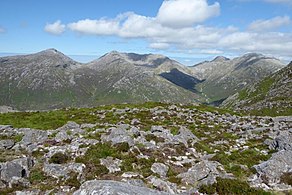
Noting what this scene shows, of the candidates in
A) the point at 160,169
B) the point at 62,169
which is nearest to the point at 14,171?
the point at 62,169

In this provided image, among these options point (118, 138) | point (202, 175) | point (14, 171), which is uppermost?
point (118, 138)

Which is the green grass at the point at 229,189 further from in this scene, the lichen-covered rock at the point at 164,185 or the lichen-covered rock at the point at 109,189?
the lichen-covered rock at the point at 109,189

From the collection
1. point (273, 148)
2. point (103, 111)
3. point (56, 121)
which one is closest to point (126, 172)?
point (273, 148)

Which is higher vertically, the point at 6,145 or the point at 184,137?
the point at 6,145

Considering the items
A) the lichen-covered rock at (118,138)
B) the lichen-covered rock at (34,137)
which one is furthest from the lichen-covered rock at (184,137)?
the lichen-covered rock at (34,137)

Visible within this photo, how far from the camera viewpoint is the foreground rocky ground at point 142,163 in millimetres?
18141

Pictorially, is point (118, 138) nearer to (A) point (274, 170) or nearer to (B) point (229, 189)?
(B) point (229, 189)

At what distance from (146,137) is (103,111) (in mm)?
26533

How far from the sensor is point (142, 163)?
75.5 feet

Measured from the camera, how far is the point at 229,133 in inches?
1618

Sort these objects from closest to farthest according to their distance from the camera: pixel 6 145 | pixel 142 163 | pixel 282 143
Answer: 1. pixel 142 163
2. pixel 6 145
3. pixel 282 143

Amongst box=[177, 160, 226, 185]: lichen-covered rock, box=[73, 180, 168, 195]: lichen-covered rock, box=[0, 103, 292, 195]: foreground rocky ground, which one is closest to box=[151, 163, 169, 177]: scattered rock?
box=[0, 103, 292, 195]: foreground rocky ground

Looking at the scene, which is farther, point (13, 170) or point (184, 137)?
point (184, 137)

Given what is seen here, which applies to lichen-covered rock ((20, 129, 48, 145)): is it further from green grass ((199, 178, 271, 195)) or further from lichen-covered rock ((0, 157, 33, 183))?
green grass ((199, 178, 271, 195))
